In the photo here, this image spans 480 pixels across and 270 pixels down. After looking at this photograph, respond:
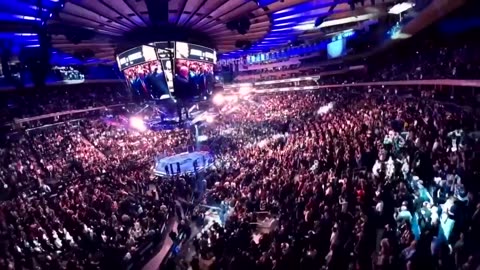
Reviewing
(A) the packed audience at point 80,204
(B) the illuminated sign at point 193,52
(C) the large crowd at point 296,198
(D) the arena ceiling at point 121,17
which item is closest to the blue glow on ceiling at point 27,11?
(D) the arena ceiling at point 121,17

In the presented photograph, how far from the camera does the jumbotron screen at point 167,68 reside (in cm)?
1530

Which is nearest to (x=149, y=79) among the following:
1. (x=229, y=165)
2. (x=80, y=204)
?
(x=229, y=165)

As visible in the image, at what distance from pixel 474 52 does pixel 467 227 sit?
12524 millimetres

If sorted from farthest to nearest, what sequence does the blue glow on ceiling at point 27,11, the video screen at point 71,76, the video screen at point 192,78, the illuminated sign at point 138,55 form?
the video screen at point 71,76 < the video screen at point 192,78 < the illuminated sign at point 138,55 < the blue glow on ceiling at point 27,11

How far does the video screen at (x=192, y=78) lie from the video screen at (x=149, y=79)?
48 centimetres

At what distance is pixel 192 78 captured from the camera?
16812 mm

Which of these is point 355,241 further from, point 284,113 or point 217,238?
point 284,113

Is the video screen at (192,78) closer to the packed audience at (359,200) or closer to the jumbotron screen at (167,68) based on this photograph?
the jumbotron screen at (167,68)

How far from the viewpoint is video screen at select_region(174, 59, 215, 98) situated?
16.1 m

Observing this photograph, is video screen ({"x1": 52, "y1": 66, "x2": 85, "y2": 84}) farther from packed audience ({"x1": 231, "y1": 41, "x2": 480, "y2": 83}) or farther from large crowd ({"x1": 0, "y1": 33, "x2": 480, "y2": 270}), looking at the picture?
packed audience ({"x1": 231, "y1": 41, "x2": 480, "y2": 83})

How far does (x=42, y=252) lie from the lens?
9867 mm

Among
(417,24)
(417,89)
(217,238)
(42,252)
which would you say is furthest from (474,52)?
(42,252)

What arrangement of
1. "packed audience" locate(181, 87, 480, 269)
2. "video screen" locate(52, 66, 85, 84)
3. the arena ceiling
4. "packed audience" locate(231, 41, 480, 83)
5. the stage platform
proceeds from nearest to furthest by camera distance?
"packed audience" locate(181, 87, 480, 269), the arena ceiling, "packed audience" locate(231, 41, 480, 83), the stage platform, "video screen" locate(52, 66, 85, 84)

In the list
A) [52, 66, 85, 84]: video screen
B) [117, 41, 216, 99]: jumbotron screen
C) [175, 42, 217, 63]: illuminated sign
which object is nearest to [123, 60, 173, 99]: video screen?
[117, 41, 216, 99]: jumbotron screen
